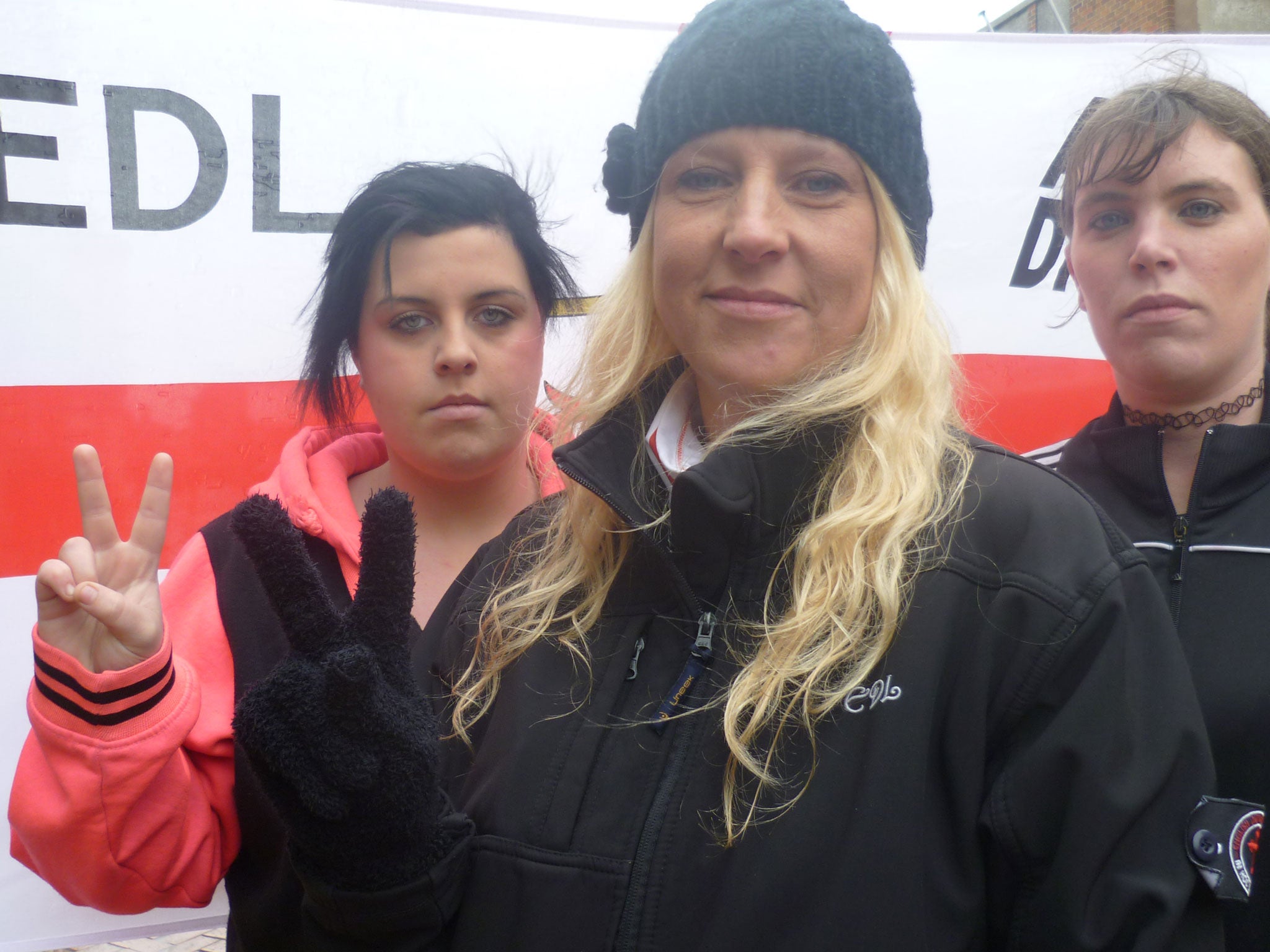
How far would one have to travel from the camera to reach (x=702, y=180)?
122cm

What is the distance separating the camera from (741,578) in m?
1.09

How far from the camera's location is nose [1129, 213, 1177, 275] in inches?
56.6

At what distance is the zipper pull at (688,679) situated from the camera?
103 centimetres

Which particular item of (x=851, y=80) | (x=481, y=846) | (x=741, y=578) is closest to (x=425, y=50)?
(x=851, y=80)

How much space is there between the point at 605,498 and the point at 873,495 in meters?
0.32

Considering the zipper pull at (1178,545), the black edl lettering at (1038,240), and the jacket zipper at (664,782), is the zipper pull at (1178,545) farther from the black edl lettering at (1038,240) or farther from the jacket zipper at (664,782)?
the black edl lettering at (1038,240)

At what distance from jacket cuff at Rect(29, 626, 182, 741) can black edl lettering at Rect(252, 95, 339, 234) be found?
1.15 metres

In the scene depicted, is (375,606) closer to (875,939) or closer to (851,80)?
(875,939)

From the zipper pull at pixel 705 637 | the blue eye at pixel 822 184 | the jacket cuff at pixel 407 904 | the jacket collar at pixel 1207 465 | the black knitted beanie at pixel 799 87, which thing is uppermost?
the black knitted beanie at pixel 799 87

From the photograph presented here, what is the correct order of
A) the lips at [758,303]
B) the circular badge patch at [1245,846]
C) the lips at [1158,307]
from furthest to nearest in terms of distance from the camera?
the lips at [1158,307] < the lips at [758,303] < the circular badge patch at [1245,846]

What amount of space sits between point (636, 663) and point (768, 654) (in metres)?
0.18

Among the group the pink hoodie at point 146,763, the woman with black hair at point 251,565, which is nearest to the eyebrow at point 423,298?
the woman with black hair at point 251,565

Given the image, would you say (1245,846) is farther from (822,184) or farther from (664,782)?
(822,184)

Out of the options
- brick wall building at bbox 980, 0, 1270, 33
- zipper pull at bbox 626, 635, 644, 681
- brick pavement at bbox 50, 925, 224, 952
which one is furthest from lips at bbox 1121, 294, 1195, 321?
brick wall building at bbox 980, 0, 1270, 33
